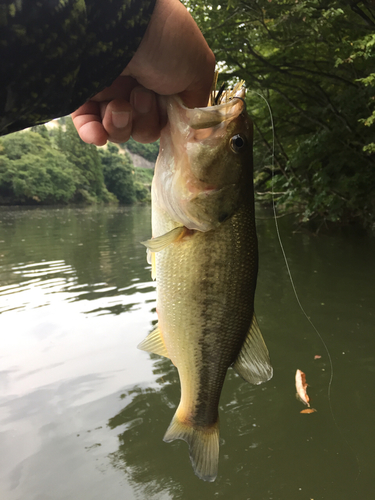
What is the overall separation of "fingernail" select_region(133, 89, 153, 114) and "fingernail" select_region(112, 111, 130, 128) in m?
0.06

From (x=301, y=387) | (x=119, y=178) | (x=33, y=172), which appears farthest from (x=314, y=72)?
(x=119, y=178)

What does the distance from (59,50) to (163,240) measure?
91 centimetres

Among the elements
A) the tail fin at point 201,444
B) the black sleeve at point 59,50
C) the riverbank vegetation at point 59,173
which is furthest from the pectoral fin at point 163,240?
the riverbank vegetation at point 59,173

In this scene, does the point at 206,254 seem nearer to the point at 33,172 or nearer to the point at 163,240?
the point at 163,240

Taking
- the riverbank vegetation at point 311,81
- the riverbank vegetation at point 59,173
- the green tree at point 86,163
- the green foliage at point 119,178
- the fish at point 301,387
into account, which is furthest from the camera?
the green foliage at point 119,178

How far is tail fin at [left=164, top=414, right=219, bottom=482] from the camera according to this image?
1913mm

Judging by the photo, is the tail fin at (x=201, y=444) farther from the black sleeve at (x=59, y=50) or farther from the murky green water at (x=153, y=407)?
the black sleeve at (x=59, y=50)

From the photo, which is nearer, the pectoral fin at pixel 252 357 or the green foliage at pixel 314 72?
the pectoral fin at pixel 252 357

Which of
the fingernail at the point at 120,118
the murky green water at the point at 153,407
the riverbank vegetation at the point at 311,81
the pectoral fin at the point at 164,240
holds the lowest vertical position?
the murky green water at the point at 153,407

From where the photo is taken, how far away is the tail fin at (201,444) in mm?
1913

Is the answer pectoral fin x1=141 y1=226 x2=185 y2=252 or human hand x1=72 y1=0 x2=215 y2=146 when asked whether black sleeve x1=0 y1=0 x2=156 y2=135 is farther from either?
pectoral fin x1=141 y1=226 x2=185 y2=252

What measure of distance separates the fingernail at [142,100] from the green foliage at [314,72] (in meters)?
5.89

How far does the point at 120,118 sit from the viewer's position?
1765 millimetres

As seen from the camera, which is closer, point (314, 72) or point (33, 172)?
point (314, 72)
